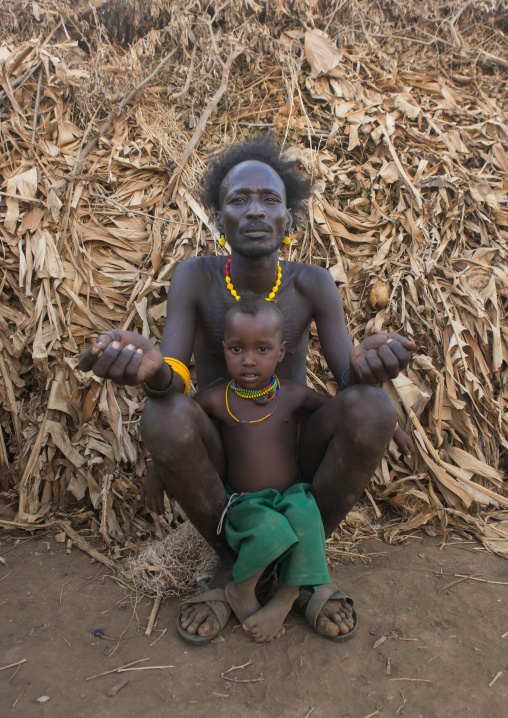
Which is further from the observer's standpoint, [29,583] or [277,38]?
[277,38]

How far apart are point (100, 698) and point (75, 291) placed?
1.93 metres

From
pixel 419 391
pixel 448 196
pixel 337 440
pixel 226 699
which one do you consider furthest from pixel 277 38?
pixel 226 699

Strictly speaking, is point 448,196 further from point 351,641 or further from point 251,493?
point 351,641

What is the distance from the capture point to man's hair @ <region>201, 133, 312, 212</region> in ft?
7.66

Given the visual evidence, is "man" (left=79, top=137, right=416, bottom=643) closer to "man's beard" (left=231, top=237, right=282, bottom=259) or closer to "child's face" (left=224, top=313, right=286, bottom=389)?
"man's beard" (left=231, top=237, right=282, bottom=259)

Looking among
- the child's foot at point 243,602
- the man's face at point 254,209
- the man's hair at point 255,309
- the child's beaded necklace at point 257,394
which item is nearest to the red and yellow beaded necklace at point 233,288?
the man's face at point 254,209

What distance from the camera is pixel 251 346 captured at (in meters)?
1.90

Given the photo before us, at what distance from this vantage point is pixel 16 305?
9.35 ft

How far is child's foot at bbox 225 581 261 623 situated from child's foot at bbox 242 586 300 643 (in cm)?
3

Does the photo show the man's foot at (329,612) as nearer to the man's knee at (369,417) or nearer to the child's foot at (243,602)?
the child's foot at (243,602)

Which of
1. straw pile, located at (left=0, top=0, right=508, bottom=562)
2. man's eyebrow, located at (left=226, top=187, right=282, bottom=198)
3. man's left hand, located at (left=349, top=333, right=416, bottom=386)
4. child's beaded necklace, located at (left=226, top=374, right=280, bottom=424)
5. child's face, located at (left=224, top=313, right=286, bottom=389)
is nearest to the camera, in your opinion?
man's left hand, located at (left=349, top=333, right=416, bottom=386)

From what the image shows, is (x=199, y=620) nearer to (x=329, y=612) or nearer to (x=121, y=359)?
(x=329, y=612)

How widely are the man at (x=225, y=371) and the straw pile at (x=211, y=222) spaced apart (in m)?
0.57

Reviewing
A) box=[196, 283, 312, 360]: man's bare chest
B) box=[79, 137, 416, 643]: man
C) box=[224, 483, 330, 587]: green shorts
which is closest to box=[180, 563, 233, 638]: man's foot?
box=[79, 137, 416, 643]: man
